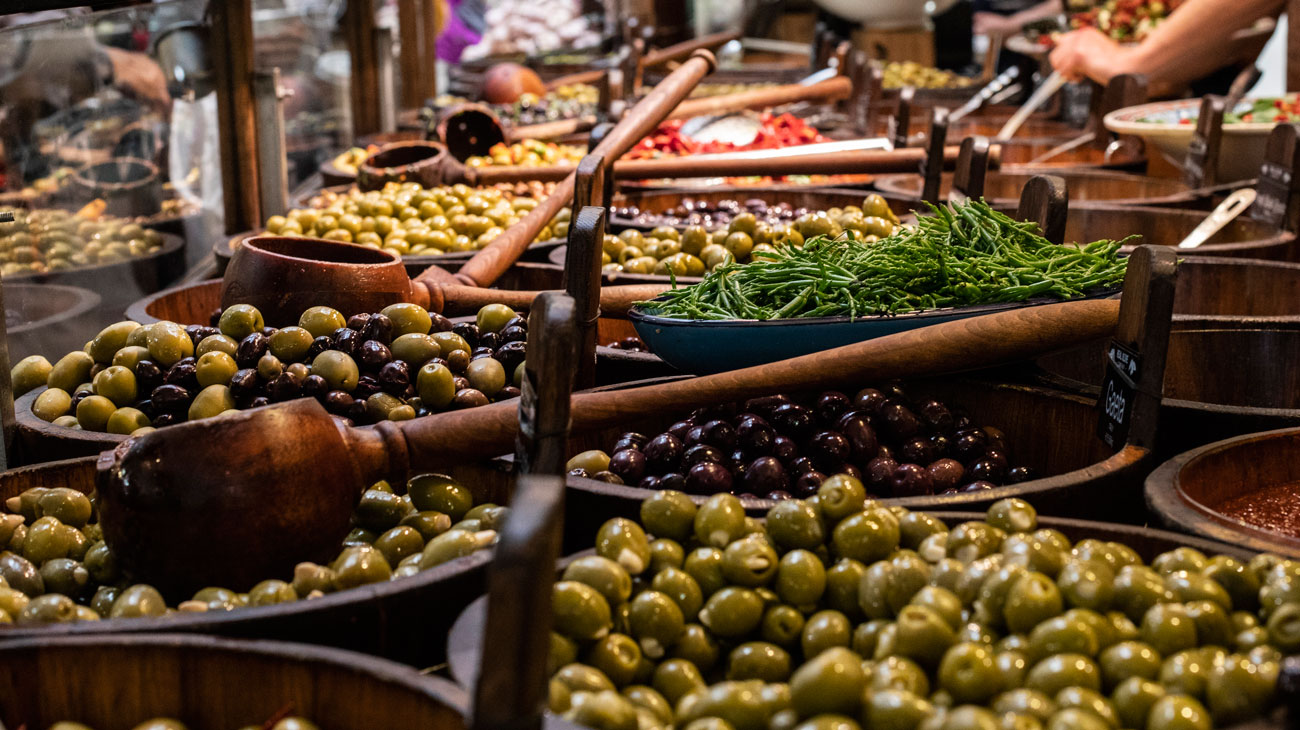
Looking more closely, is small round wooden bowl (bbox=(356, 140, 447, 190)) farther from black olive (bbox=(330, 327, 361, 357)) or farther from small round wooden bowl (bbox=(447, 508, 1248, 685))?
small round wooden bowl (bbox=(447, 508, 1248, 685))

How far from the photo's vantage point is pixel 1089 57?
225 inches

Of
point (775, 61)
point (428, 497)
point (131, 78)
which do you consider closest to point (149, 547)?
point (428, 497)

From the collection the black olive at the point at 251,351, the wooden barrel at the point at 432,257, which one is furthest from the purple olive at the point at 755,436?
the wooden barrel at the point at 432,257

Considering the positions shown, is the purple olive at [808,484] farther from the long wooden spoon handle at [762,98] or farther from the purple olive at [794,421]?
the long wooden spoon handle at [762,98]

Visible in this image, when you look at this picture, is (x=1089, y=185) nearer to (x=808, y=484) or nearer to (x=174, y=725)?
(x=808, y=484)

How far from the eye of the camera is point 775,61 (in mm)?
9836

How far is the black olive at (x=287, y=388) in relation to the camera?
194 centimetres

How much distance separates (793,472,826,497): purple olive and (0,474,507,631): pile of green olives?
1.38 ft

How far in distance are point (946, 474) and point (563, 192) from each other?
5.27 feet

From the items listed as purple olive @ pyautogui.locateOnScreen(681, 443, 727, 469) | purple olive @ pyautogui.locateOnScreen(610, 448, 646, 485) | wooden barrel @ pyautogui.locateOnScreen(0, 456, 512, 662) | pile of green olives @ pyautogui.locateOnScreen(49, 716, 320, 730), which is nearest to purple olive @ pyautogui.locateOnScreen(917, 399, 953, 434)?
purple olive @ pyautogui.locateOnScreen(681, 443, 727, 469)

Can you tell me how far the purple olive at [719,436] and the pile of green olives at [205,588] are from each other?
0.34m

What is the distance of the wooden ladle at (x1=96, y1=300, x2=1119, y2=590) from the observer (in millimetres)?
1497

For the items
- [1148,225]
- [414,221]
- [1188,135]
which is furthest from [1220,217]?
[414,221]

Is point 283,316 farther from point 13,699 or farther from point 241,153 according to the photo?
point 241,153
